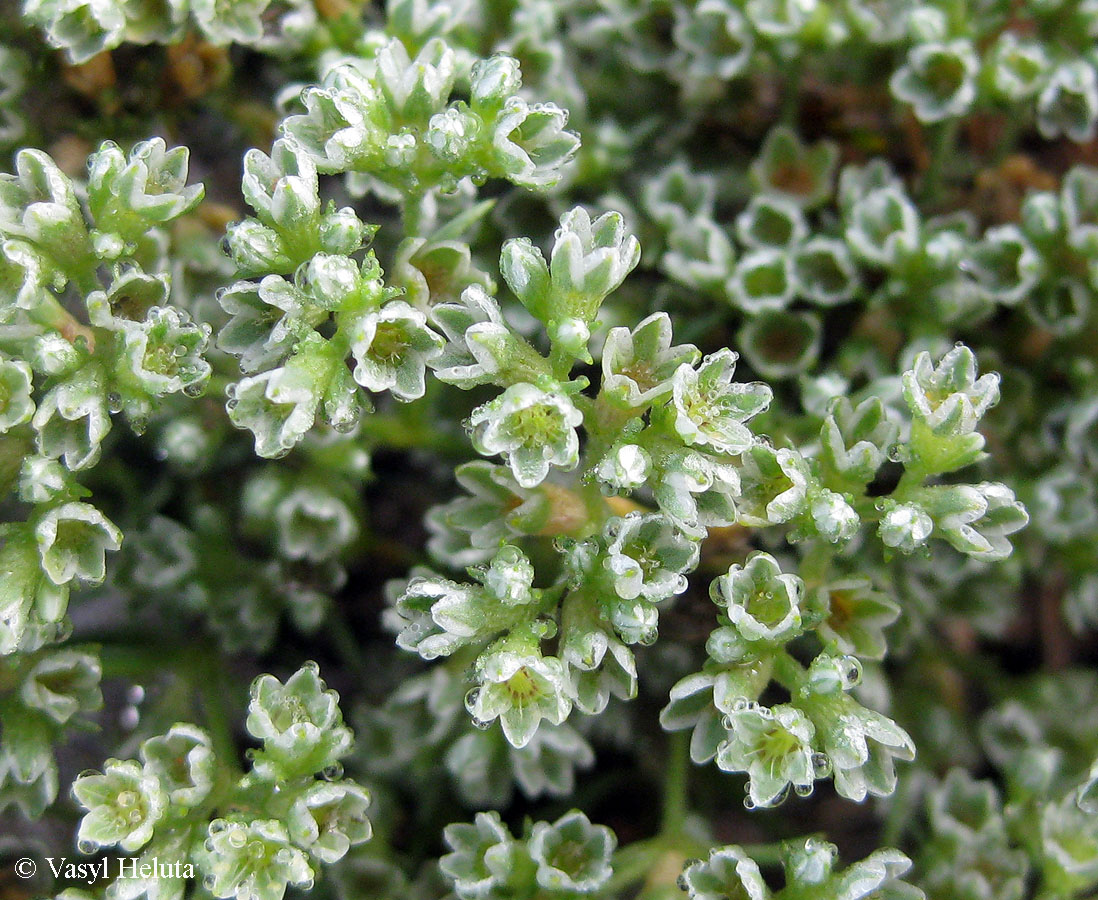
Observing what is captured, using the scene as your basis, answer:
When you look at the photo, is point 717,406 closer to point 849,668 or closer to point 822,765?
point 849,668

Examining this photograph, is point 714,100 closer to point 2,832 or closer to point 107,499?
point 107,499

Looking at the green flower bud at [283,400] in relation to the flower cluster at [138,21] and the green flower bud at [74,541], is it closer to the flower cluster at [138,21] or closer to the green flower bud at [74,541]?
the green flower bud at [74,541]

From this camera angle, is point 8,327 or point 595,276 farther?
point 8,327

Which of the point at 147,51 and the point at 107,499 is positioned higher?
the point at 147,51

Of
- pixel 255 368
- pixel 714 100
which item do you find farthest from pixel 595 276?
pixel 714 100

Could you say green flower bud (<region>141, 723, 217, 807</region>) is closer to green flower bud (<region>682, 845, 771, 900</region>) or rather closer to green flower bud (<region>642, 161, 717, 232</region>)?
green flower bud (<region>682, 845, 771, 900</region>)

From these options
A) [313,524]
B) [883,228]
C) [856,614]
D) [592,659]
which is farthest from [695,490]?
[883,228]

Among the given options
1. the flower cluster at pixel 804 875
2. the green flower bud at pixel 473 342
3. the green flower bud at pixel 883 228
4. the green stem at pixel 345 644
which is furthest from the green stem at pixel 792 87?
the flower cluster at pixel 804 875
